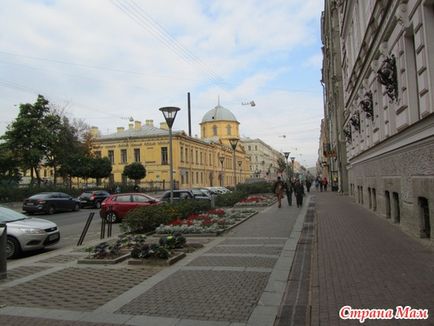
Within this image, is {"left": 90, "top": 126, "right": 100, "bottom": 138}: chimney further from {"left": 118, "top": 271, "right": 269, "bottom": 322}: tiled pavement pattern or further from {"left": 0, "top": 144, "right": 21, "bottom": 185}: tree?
{"left": 118, "top": 271, "right": 269, "bottom": 322}: tiled pavement pattern

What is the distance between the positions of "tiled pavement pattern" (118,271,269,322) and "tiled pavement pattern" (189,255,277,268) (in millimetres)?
750

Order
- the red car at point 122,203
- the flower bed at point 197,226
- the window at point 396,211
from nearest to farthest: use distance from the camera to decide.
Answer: the window at point 396,211
the flower bed at point 197,226
the red car at point 122,203

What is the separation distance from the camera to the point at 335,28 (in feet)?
132

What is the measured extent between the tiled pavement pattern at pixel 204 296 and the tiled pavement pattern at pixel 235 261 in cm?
75

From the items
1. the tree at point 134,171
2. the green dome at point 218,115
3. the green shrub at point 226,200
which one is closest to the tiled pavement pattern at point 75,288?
the green shrub at point 226,200

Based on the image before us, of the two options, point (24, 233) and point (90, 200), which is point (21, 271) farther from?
point (90, 200)

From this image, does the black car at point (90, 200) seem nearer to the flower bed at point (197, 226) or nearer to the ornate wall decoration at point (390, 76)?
the flower bed at point (197, 226)

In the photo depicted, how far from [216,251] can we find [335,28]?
3464 centimetres

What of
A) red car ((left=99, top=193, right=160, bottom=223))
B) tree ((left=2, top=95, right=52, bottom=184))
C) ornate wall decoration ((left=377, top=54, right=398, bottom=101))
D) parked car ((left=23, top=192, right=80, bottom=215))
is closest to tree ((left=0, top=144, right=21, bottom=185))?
tree ((left=2, top=95, right=52, bottom=184))

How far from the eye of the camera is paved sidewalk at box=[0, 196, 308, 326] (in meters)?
5.75

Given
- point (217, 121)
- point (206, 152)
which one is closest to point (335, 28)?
point (206, 152)

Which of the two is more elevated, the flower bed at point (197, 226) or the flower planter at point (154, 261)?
the flower bed at point (197, 226)

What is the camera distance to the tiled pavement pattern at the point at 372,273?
18.3ft

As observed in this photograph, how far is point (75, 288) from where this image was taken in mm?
7453
